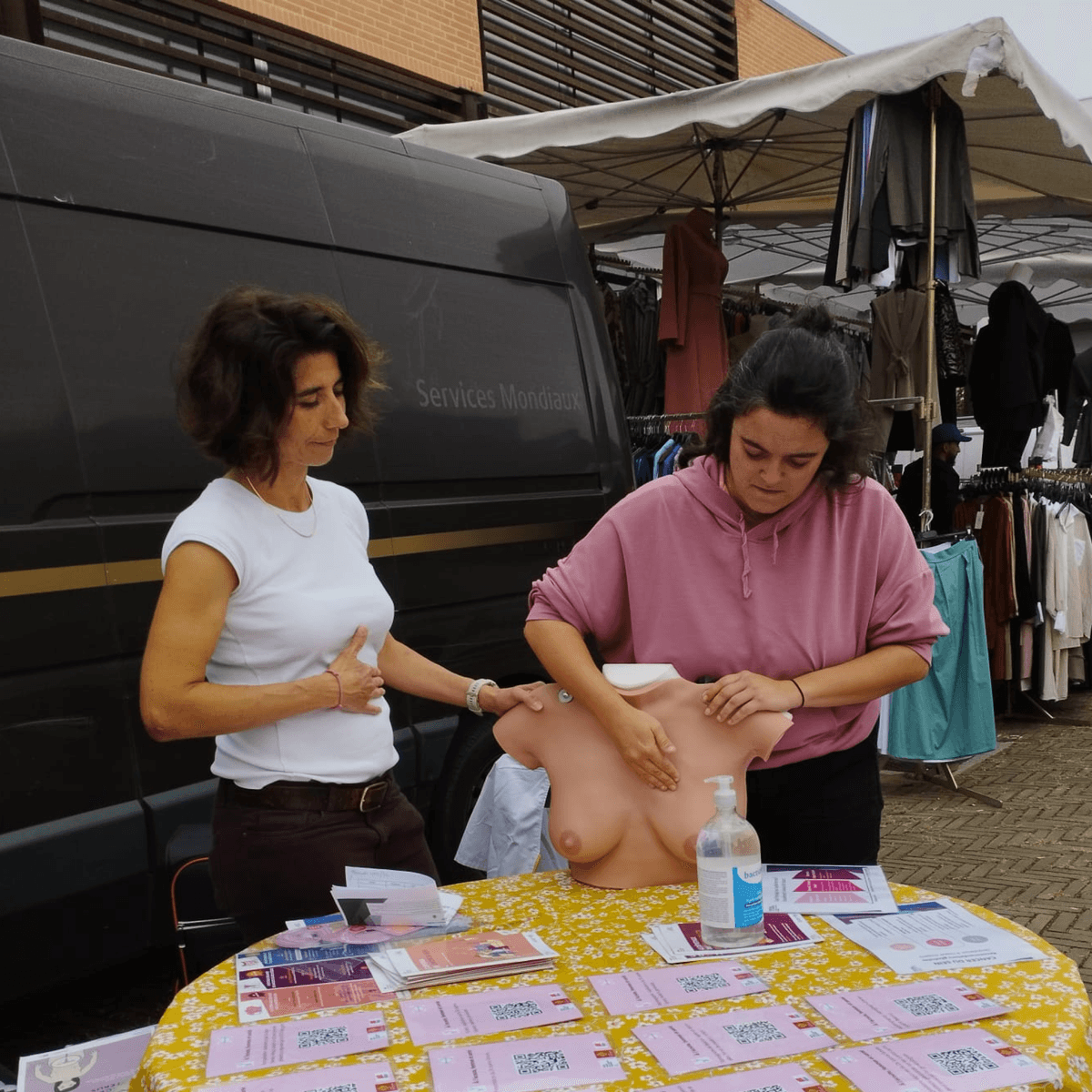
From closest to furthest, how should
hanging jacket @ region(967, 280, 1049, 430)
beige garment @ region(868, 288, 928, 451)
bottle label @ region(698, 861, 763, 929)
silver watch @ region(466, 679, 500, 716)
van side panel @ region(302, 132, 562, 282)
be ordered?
bottle label @ region(698, 861, 763, 929), silver watch @ region(466, 679, 500, 716), van side panel @ region(302, 132, 562, 282), beige garment @ region(868, 288, 928, 451), hanging jacket @ region(967, 280, 1049, 430)

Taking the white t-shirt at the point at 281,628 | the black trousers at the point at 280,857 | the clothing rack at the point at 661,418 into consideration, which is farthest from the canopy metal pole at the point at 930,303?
the black trousers at the point at 280,857

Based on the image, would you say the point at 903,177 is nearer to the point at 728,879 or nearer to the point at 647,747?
the point at 647,747

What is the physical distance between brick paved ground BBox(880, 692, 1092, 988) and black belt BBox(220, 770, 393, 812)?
7.97 ft

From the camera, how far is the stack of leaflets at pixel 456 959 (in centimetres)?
170

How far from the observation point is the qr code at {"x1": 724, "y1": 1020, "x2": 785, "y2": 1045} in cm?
148

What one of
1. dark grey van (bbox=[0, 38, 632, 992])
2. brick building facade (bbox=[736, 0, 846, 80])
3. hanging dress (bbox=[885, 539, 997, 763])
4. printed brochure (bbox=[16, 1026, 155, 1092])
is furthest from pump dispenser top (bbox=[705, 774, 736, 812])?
brick building facade (bbox=[736, 0, 846, 80])

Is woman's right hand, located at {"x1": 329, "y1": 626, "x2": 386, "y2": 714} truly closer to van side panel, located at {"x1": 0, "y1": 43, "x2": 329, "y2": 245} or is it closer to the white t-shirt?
the white t-shirt

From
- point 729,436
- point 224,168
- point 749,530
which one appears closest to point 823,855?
point 749,530

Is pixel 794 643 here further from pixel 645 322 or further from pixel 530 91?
pixel 530 91

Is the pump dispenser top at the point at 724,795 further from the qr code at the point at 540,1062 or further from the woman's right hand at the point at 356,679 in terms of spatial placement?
the woman's right hand at the point at 356,679

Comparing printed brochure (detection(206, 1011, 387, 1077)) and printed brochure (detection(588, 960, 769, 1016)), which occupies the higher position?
printed brochure (detection(206, 1011, 387, 1077))

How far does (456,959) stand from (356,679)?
50cm

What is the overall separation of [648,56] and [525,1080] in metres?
11.2

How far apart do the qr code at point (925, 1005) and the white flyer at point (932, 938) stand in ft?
0.31
